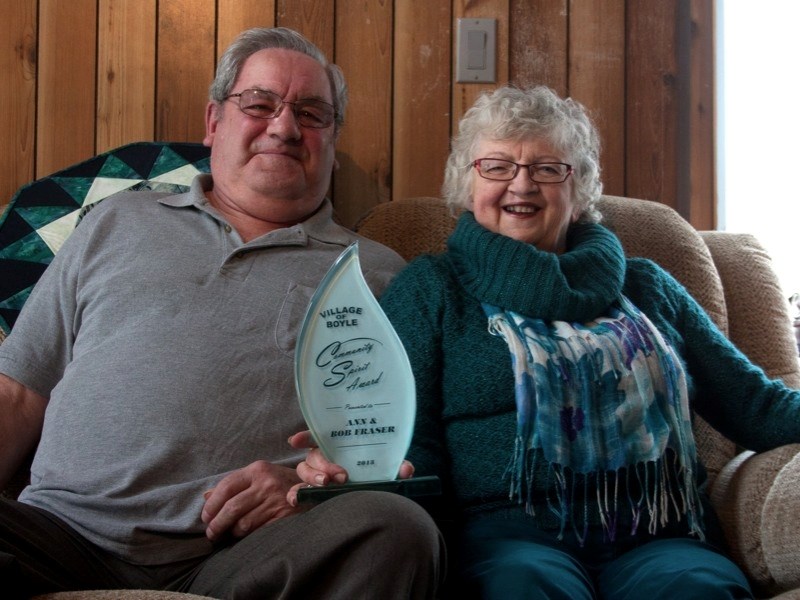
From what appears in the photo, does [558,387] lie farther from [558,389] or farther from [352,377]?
[352,377]

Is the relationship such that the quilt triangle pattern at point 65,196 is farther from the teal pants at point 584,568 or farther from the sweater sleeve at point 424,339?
the teal pants at point 584,568

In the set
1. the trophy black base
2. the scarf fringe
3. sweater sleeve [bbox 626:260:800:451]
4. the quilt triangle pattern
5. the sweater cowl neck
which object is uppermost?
the quilt triangle pattern

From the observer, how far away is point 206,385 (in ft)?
4.65

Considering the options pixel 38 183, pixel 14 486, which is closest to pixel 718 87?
pixel 38 183

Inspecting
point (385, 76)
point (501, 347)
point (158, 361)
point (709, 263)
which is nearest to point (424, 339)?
point (501, 347)

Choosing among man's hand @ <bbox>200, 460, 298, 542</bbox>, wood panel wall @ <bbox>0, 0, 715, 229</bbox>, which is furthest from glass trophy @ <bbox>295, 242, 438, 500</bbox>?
wood panel wall @ <bbox>0, 0, 715, 229</bbox>

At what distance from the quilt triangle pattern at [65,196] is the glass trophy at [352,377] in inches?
28.6

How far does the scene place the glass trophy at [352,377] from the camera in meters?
1.14

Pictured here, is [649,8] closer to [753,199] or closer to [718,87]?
[718,87]

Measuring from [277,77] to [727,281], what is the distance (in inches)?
36.7

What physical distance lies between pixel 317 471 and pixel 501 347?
0.43 meters

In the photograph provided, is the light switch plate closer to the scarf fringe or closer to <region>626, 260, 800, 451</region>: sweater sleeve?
<region>626, 260, 800, 451</region>: sweater sleeve

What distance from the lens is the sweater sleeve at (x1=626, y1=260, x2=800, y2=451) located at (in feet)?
Result: 5.04

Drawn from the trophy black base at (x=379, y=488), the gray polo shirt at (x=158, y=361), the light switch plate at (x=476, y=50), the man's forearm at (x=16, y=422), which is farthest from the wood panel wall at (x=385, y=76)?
the trophy black base at (x=379, y=488)
